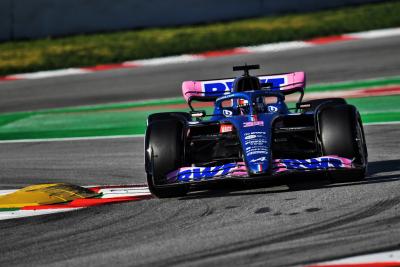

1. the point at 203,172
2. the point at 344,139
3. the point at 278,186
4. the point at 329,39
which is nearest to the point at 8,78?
the point at 329,39

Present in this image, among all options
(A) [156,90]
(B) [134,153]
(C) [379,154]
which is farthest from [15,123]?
(C) [379,154]

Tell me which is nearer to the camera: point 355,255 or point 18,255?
point 355,255

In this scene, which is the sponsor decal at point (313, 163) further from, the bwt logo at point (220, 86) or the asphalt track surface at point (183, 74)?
the asphalt track surface at point (183, 74)

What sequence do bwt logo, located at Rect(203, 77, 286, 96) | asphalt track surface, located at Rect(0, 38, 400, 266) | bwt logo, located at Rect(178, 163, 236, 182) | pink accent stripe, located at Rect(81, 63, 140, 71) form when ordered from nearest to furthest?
asphalt track surface, located at Rect(0, 38, 400, 266) → bwt logo, located at Rect(178, 163, 236, 182) → bwt logo, located at Rect(203, 77, 286, 96) → pink accent stripe, located at Rect(81, 63, 140, 71)

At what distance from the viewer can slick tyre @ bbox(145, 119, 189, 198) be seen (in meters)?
9.03

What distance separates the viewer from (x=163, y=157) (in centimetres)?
906

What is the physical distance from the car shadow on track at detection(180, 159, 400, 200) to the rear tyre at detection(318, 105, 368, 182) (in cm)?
13

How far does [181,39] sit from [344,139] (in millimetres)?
12384

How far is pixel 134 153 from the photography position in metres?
12.6

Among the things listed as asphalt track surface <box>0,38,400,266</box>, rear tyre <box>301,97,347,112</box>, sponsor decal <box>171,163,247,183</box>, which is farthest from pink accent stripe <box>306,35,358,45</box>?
sponsor decal <box>171,163,247,183</box>

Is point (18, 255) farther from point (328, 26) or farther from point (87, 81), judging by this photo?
point (328, 26)

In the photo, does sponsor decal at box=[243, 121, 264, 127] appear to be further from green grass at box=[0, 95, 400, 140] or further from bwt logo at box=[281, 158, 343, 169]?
green grass at box=[0, 95, 400, 140]

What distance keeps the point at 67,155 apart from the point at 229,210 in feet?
16.2

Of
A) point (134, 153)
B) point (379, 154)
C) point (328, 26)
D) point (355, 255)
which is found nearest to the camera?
point (355, 255)
